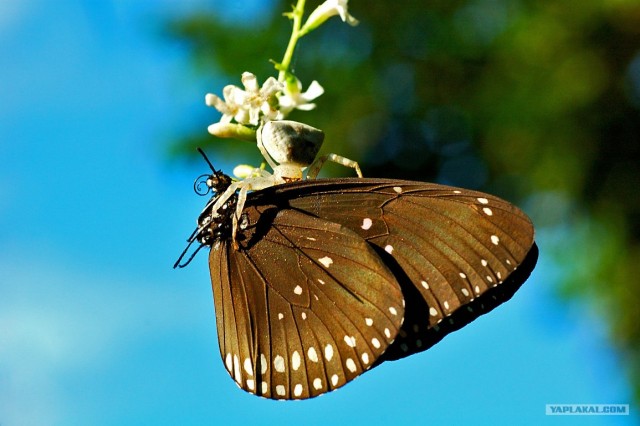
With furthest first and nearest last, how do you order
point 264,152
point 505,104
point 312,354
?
point 505,104 → point 264,152 → point 312,354

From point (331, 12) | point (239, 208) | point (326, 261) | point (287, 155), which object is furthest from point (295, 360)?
point (331, 12)

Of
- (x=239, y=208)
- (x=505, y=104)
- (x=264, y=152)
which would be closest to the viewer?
(x=239, y=208)

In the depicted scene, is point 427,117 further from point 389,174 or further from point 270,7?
point 270,7

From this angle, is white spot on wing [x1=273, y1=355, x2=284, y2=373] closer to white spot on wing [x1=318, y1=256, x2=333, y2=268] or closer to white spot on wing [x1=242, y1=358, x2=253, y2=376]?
white spot on wing [x1=242, y1=358, x2=253, y2=376]

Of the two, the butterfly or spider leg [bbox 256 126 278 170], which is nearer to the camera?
the butterfly

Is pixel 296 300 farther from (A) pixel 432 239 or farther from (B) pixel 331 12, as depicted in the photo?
(B) pixel 331 12

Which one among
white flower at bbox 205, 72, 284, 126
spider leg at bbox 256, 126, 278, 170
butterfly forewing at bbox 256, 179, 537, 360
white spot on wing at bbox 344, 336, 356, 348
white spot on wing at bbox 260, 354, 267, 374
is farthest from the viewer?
white flower at bbox 205, 72, 284, 126

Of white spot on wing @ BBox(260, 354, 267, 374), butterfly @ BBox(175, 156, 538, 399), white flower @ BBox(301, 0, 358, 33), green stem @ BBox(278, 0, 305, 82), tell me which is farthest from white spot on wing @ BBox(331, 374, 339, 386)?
white flower @ BBox(301, 0, 358, 33)

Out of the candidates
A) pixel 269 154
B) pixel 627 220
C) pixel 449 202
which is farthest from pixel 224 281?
pixel 627 220
